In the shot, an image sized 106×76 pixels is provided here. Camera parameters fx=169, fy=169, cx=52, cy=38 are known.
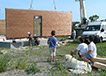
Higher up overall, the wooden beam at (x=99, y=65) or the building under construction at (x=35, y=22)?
the building under construction at (x=35, y=22)

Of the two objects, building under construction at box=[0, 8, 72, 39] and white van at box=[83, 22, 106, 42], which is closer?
white van at box=[83, 22, 106, 42]

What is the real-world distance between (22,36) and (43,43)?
21.8 ft

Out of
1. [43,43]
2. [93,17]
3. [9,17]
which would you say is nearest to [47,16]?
[9,17]

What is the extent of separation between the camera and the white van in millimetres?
18281

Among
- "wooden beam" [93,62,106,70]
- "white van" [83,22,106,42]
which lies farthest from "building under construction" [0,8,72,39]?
"wooden beam" [93,62,106,70]

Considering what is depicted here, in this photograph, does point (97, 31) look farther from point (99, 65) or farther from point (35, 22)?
point (99, 65)

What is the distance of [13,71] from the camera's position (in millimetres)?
6504

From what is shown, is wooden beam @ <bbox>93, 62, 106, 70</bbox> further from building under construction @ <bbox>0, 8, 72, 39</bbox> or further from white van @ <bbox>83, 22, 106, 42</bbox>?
building under construction @ <bbox>0, 8, 72, 39</bbox>

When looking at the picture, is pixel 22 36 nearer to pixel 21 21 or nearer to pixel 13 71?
pixel 21 21

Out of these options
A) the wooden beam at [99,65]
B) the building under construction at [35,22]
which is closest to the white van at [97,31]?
the building under construction at [35,22]

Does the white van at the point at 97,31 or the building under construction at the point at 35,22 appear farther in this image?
the building under construction at the point at 35,22

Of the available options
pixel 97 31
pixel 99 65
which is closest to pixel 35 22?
pixel 97 31

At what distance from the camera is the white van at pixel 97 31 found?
18.3 metres

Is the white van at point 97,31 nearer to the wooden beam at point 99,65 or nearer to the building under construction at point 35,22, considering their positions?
the building under construction at point 35,22
